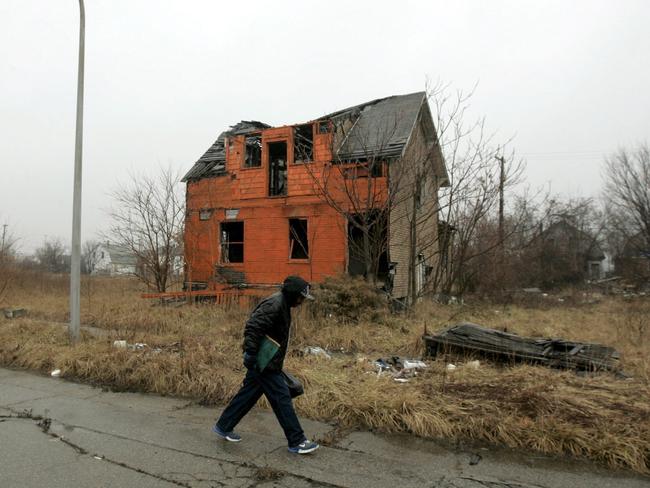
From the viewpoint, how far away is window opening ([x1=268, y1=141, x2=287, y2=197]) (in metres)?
19.7

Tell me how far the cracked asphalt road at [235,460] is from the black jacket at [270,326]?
942 millimetres

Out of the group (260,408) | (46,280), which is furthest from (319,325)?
(46,280)

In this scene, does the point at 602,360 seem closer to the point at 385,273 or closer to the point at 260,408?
the point at 260,408

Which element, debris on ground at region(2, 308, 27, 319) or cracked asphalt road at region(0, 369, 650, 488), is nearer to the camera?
cracked asphalt road at region(0, 369, 650, 488)

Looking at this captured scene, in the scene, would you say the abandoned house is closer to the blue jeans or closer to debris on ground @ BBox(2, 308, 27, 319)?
debris on ground @ BBox(2, 308, 27, 319)

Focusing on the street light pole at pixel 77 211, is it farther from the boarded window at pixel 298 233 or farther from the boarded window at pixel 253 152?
the boarded window at pixel 253 152

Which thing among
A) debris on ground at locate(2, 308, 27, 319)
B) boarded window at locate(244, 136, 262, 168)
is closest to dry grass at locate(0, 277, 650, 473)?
debris on ground at locate(2, 308, 27, 319)

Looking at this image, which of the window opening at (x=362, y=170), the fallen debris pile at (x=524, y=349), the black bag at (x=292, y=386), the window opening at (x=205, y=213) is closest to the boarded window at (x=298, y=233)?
the window opening at (x=362, y=170)

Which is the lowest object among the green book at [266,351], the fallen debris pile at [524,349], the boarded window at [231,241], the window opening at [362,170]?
the fallen debris pile at [524,349]

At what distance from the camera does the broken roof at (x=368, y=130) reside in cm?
1633

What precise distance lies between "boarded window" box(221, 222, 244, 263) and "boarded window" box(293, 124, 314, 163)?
13.6ft

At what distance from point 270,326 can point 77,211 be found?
7178 mm

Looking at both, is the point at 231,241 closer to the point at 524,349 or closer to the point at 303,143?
the point at 303,143

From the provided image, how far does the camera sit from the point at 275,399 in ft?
14.6
